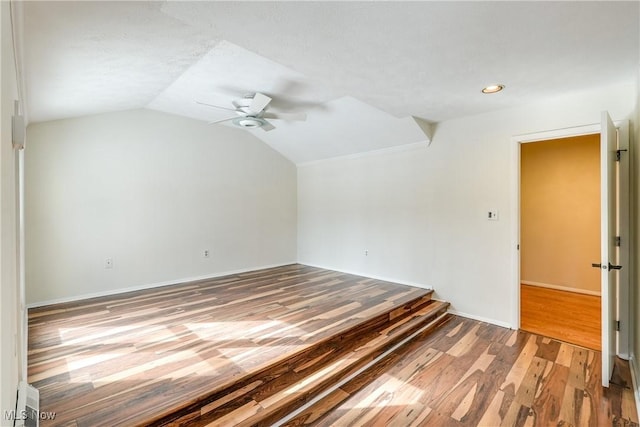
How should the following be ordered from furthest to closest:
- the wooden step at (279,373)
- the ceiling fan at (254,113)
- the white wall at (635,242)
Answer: the ceiling fan at (254,113) < the white wall at (635,242) < the wooden step at (279,373)

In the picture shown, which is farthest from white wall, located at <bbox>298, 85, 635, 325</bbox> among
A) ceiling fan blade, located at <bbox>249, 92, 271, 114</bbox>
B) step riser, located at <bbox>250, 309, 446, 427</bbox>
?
ceiling fan blade, located at <bbox>249, 92, 271, 114</bbox>

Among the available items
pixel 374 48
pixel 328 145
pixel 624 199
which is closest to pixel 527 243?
pixel 624 199

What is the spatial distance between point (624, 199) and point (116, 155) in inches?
222

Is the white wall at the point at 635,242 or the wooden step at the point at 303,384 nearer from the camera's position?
the wooden step at the point at 303,384

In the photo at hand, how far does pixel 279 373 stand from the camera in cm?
221

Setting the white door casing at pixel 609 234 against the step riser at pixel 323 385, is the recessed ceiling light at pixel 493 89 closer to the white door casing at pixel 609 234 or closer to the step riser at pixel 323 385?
the white door casing at pixel 609 234

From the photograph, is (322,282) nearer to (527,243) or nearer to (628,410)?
(628,410)

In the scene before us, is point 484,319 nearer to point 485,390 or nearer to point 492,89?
point 485,390

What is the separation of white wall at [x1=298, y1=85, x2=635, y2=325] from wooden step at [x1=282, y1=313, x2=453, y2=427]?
134 cm

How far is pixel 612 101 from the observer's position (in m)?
2.71

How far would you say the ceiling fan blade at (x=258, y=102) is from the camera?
3.08 m

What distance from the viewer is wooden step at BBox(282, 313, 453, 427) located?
191cm

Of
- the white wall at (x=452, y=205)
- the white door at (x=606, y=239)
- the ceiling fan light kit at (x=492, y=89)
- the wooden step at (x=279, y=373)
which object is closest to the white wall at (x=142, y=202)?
the white wall at (x=452, y=205)

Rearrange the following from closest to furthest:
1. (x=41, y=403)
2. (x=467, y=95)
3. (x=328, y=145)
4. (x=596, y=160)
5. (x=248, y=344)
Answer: (x=41, y=403) → (x=248, y=344) → (x=467, y=95) → (x=596, y=160) → (x=328, y=145)
